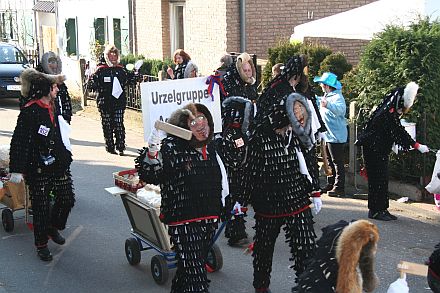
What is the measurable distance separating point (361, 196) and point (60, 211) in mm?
4367

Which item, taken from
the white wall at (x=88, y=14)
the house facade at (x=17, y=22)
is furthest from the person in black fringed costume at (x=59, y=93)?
the house facade at (x=17, y=22)

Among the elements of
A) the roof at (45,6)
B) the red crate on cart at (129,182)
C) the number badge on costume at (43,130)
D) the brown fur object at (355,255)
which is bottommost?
the red crate on cart at (129,182)

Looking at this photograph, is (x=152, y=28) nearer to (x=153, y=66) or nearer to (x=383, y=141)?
(x=153, y=66)

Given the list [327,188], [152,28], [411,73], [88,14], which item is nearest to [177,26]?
[152,28]

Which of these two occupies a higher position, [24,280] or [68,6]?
[68,6]

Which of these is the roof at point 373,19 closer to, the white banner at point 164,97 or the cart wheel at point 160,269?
the white banner at point 164,97

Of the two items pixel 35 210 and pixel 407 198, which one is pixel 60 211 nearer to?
pixel 35 210

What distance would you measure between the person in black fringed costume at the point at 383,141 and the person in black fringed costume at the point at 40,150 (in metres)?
3.68

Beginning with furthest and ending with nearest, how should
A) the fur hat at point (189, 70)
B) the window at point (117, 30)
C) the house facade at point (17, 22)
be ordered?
1. the house facade at point (17, 22)
2. the window at point (117, 30)
3. the fur hat at point (189, 70)

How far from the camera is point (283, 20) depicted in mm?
17766

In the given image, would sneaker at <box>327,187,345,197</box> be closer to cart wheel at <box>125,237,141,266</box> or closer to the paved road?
the paved road

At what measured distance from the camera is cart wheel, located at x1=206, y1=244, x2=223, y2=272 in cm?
736

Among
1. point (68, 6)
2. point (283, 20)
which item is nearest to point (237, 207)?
point (283, 20)

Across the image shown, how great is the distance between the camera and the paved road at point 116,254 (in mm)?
7160
